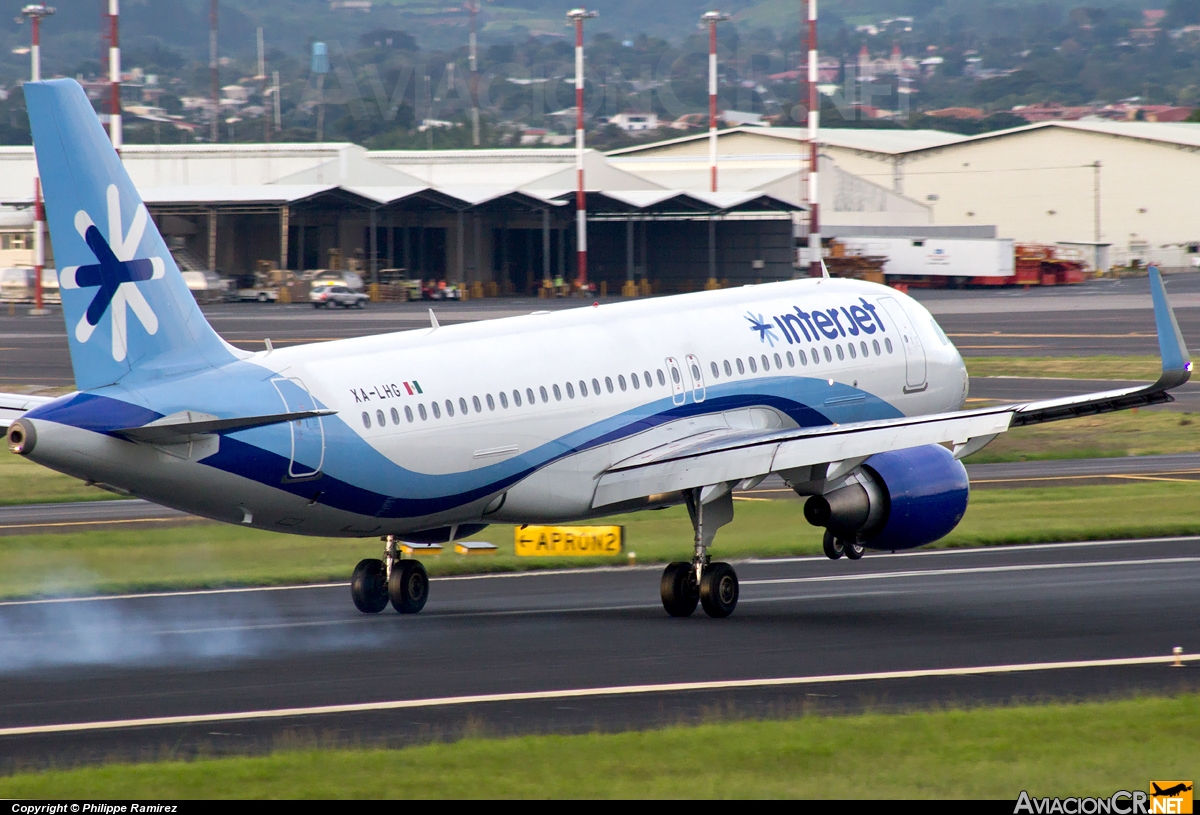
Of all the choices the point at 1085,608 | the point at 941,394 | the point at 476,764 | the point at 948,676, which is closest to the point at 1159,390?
the point at 1085,608

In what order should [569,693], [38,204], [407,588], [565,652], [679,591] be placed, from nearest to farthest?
[569,693] → [565,652] → [679,591] → [407,588] → [38,204]

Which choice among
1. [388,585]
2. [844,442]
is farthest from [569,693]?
[388,585]

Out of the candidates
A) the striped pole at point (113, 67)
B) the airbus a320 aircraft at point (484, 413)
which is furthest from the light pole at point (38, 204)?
the airbus a320 aircraft at point (484, 413)

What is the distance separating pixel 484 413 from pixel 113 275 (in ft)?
21.4

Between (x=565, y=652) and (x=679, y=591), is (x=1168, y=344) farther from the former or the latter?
(x=565, y=652)

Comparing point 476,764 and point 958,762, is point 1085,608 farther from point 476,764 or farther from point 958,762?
point 476,764

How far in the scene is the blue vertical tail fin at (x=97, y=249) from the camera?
2261 cm

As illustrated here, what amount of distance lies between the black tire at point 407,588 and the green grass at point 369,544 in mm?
4469

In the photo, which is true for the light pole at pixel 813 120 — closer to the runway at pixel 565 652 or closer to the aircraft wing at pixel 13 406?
the runway at pixel 565 652

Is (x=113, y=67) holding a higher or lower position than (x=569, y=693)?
higher

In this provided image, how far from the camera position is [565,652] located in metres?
24.7

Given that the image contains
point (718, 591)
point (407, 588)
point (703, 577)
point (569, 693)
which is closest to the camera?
point (569, 693)

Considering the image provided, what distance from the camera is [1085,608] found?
2781 cm

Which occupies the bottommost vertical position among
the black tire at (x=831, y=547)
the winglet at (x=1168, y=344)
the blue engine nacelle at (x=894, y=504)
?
the black tire at (x=831, y=547)
